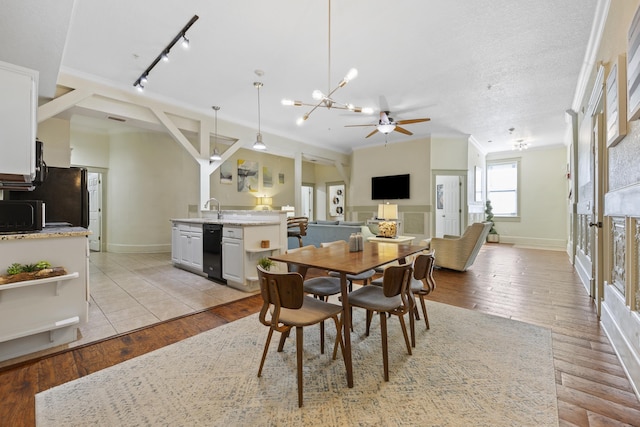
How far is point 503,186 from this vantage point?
899cm

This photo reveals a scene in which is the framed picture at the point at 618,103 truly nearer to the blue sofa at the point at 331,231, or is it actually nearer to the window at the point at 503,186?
the blue sofa at the point at 331,231

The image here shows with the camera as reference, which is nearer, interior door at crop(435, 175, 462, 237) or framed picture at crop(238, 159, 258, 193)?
interior door at crop(435, 175, 462, 237)

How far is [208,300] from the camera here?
3338 millimetres

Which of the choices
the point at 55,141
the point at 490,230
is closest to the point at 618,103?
the point at 55,141

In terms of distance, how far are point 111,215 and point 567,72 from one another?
365 inches

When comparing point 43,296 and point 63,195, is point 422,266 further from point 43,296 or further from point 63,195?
point 63,195

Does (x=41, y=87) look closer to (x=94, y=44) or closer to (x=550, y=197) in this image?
(x=94, y=44)

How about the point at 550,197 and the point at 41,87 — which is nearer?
A: the point at 41,87

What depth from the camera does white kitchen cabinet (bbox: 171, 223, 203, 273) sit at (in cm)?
447

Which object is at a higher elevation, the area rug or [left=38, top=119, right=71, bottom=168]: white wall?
[left=38, top=119, right=71, bottom=168]: white wall

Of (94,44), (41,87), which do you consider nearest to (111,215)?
(41,87)

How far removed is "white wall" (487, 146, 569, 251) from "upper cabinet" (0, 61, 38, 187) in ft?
34.3

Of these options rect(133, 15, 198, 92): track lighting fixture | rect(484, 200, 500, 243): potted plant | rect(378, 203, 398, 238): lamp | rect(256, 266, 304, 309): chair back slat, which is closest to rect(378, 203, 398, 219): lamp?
rect(378, 203, 398, 238): lamp

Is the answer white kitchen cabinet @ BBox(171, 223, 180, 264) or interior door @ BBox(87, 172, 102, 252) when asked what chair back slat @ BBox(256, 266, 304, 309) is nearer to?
white kitchen cabinet @ BBox(171, 223, 180, 264)
